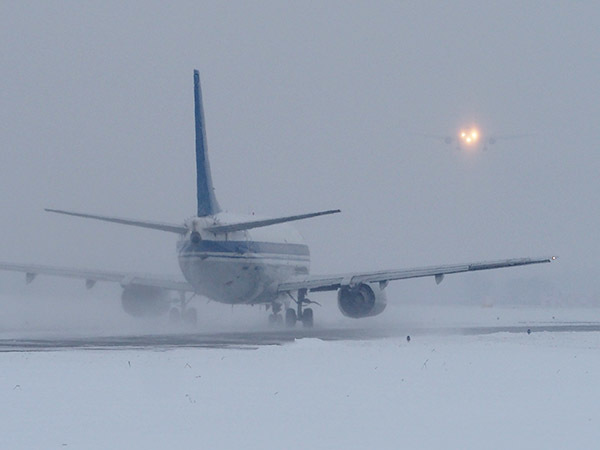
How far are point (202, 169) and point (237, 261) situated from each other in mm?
4814

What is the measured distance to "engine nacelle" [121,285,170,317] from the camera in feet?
163

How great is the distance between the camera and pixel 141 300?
49812mm

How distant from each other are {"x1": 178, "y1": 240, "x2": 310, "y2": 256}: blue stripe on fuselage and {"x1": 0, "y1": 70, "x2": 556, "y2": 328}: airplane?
0.15ft

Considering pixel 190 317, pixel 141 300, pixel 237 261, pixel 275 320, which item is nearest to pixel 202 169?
Result: pixel 237 261

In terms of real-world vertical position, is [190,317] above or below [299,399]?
above

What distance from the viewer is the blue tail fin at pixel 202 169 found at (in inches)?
1790

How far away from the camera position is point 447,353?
27203 millimetres

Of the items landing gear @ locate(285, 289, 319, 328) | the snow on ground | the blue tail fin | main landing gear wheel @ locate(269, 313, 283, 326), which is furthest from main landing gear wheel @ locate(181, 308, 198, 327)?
the snow on ground

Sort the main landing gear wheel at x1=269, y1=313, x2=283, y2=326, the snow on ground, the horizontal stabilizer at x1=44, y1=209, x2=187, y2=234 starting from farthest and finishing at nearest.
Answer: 1. the main landing gear wheel at x1=269, y1=313, x2=283, y2=326
2. the horizontal stabilizer at x1=44, y1=209, x2=187, y2=234
3. the snow on ground

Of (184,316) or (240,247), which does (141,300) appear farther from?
(240,247)

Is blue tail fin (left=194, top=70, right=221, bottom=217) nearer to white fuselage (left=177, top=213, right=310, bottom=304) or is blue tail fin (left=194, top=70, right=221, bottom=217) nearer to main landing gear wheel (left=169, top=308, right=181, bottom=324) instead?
white fuselage (left=177, top=213, right=310, bottom=304)

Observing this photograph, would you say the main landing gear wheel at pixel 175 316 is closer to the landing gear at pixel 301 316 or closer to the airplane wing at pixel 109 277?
the airplane wing at pixel 109 277

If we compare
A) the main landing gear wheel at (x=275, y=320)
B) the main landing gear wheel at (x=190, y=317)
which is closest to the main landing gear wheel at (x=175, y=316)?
the main landing gear wheel at (x=190, y=317)

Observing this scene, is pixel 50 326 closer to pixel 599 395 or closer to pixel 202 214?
pixel 202 214
